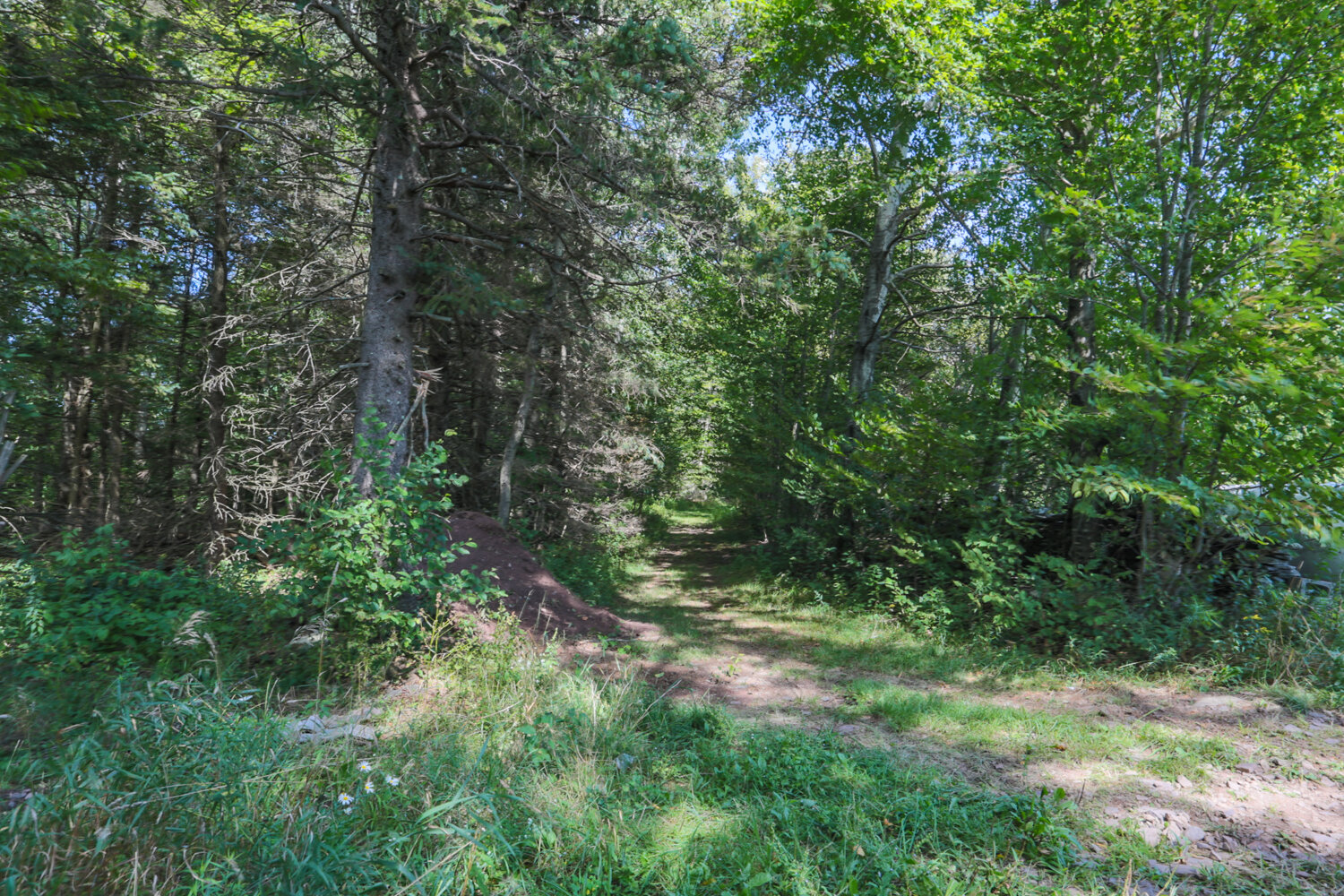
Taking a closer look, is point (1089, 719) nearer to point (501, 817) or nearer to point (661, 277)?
point (501, 817)

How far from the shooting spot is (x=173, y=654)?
4.47 m

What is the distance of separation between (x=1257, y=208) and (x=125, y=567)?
38.1 ft

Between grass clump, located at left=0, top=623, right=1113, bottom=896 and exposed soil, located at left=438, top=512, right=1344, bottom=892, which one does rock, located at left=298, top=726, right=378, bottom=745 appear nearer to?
grass clump, located at left=0, top=623, right=1113, bottom=896

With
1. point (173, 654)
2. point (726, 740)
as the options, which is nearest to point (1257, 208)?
point (726, 740)

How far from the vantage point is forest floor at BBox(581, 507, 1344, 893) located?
11.3 feet

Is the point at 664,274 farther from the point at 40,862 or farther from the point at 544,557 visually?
the point at 40,862

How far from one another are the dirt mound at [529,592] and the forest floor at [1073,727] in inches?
21.5

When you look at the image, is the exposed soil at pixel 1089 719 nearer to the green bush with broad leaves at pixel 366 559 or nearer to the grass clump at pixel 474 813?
the grass clump at pixel 474 813

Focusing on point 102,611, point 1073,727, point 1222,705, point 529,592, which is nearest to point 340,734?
point 102,611

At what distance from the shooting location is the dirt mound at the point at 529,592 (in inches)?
290

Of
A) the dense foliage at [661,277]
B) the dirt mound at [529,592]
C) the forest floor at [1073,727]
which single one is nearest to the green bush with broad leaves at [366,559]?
the dense foliage at [661,277]

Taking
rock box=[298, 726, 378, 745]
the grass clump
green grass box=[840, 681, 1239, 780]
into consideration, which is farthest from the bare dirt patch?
green grass box=[840, 681, 1239, 780]

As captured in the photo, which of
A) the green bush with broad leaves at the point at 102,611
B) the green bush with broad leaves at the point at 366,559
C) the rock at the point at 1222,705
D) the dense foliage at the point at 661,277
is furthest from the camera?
the dense foliage at the point at 661,277

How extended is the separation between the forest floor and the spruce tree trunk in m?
3.58
